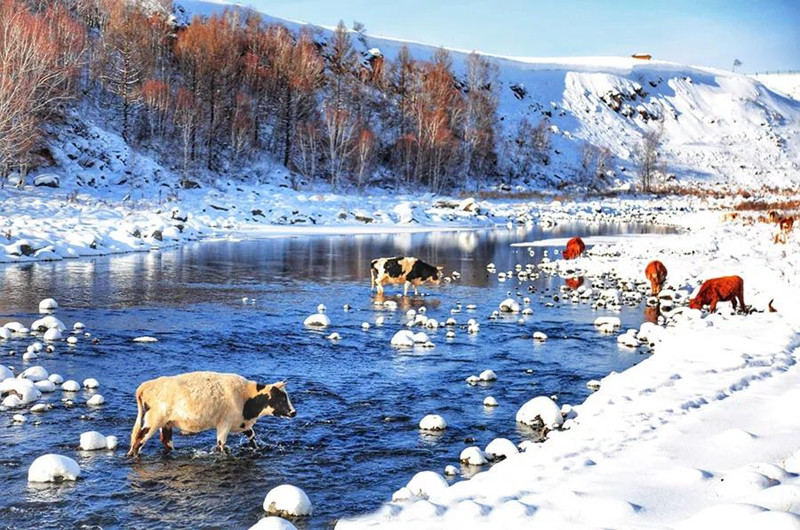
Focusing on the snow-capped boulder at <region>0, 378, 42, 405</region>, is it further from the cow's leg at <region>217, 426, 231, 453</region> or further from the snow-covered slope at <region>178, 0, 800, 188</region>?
the snow-covered slope at <region>178, 0, 800, 188</region>

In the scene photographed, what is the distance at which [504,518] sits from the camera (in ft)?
20.1

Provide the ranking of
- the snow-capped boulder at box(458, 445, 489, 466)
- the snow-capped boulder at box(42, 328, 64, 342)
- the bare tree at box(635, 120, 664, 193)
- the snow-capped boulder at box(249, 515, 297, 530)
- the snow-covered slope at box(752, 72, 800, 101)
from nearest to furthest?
the snow-capped boulder at box(249, 515, 297, 530), the snow-capped boulder at box(458, 445, 489, 466), the snow-capped boulder at box(42, 328, 64, 342), the bare tree at box(635, 120, 664, 193), the snow-covered slope at box(752, 72, 800, 101)

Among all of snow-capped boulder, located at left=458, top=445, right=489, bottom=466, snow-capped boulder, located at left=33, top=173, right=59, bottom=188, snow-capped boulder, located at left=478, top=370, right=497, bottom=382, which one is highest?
snow-capped boulder, located at left=33, top=173, right=59, bottom=188

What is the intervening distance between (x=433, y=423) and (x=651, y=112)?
14066 cm

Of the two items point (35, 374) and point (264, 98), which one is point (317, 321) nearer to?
point (35, 374)

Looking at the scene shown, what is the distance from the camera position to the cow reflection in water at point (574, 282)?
23.5 m

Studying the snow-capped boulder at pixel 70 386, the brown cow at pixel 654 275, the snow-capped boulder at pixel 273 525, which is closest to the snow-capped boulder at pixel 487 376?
the snow-capped boulder at pixel 70 386

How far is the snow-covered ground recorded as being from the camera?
6.06 m

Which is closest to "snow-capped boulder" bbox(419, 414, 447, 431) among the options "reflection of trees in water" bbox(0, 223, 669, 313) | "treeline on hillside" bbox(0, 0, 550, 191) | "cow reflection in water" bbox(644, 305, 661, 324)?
"cow reflection in water" bbox(644, 305, 661, 324)

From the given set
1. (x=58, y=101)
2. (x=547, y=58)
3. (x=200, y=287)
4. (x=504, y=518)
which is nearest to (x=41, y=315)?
(x=200, y=287)

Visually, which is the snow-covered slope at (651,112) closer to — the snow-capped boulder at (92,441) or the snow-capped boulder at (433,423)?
the snow-capped boulder at (433,423)

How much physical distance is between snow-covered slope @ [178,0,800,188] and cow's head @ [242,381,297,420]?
94912mm

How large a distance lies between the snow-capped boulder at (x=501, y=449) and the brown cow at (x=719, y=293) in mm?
11429

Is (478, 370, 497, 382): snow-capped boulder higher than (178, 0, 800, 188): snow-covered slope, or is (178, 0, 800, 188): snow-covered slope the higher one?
(178, 0, 800, 188): snow-covered slope
